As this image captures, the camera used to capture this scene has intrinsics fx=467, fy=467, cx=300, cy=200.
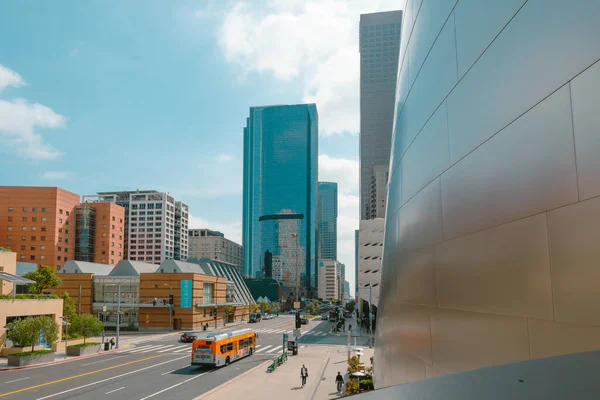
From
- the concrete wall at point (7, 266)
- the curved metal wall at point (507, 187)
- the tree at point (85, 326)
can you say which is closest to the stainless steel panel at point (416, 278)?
the curved metal wall at point (507, 187)

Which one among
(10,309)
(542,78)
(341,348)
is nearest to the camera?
(542,78)

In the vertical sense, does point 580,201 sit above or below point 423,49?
below

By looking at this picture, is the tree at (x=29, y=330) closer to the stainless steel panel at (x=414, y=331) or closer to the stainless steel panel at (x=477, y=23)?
the stainless steel panel at (x=414, y=331)

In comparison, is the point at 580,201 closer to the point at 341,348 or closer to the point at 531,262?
the point at 531,262

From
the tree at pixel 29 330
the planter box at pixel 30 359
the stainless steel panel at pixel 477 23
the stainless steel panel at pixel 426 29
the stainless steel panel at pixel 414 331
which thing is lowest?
the planter box at pixel 30 359

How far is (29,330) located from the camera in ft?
123

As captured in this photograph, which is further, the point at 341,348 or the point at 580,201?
the point at 341,348

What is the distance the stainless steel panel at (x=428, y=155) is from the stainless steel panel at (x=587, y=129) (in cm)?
311

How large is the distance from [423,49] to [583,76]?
19.6 feet

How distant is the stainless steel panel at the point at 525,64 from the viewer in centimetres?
365

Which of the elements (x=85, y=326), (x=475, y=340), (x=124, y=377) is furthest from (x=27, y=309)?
(x=475, y=340)

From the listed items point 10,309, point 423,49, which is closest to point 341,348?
point 10,309

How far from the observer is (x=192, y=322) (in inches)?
2776

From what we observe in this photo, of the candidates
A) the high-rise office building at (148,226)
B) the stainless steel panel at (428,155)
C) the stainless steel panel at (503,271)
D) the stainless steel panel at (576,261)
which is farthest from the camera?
the high-rise office building at (148,226)
